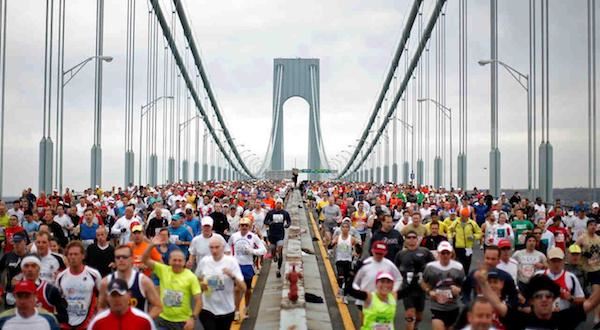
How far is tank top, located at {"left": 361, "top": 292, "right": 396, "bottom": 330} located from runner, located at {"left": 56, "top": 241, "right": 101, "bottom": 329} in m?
2.28

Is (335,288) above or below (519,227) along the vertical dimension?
below

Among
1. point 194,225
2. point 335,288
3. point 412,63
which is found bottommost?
point 335,288

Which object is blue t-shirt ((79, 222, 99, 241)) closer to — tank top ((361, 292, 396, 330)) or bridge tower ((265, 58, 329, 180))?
tank top ((361, 292, 396, 330))

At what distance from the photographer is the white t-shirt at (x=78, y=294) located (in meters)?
7.83

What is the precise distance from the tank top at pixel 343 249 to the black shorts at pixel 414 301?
369 centimetres

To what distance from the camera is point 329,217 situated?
61.4ft

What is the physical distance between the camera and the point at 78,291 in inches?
309

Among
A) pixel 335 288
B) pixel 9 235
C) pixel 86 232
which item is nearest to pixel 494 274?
pixel 335 288

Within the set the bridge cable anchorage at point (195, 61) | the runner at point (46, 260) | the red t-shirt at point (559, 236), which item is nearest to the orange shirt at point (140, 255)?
the runner at point (46, 260)

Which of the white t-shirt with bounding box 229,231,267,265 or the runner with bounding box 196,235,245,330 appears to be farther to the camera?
the white t-shirt with bounding box 229,231,267,265

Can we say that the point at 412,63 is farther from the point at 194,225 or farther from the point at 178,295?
the point at 178,295

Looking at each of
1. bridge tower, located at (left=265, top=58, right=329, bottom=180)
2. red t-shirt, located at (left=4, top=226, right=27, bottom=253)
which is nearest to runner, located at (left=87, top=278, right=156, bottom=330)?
red t-shirt, located at (left=4, top=226, right=27, bottom=253)

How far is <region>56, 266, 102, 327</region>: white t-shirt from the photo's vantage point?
7.83 metres

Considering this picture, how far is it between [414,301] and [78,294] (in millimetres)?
3390
